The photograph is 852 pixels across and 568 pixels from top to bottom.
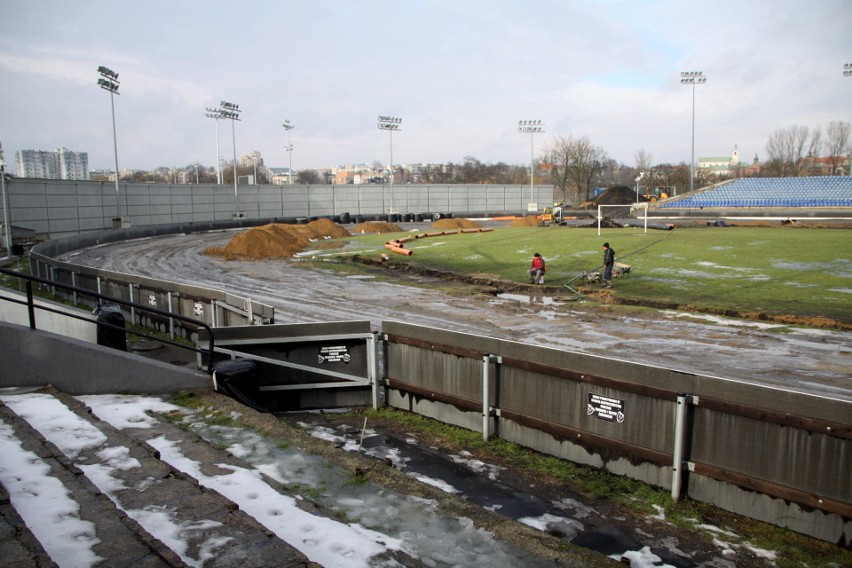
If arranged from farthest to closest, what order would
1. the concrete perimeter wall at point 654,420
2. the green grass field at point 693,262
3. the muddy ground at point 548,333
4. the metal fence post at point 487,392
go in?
the green grass field at point 693,262
the metal fence post at point 487,392
the muddy ground at point 548,333
the concrete perimeter wall at point 654,420

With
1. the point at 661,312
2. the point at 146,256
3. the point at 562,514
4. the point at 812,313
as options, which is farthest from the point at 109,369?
the point at 146,256

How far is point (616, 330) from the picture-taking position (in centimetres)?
1808

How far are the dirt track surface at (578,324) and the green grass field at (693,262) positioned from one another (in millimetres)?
2462

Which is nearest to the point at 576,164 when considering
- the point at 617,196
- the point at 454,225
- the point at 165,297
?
the point at 617,196

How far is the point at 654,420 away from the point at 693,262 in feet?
77.1

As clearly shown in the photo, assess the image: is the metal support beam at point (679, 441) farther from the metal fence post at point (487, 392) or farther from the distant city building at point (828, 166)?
the distant city building at point (828, 166)

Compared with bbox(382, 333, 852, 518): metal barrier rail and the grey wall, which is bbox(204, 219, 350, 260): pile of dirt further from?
bbox(382, 333, 852, 518): metal barrier rail

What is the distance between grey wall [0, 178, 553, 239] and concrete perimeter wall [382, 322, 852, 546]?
160 feet

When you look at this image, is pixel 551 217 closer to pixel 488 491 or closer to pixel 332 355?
pixel 332 355

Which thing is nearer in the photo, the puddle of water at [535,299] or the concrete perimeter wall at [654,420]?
the concrete perimeter wall at [654,420]

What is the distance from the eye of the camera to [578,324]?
1902 centimetres

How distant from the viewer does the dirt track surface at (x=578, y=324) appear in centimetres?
1406

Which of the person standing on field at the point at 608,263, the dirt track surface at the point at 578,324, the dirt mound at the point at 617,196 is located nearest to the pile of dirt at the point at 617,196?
the dirt mound at the point at 617,196

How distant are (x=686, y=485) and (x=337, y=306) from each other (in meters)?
16.8
